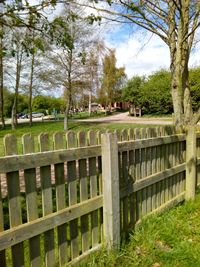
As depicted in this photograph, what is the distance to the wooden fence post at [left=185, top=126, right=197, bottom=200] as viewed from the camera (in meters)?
5.34

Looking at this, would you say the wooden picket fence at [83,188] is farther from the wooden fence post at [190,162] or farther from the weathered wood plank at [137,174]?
the wooden fence post at [190,162]

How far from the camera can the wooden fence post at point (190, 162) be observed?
17.5 ft

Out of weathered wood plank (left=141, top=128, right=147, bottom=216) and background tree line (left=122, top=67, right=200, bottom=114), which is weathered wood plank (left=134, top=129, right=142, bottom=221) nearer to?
weathered wood plank (left=141, top=128, right=147, bottom=216)

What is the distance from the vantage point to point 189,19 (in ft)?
18.3

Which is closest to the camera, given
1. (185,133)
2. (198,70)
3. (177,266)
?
(177,266)

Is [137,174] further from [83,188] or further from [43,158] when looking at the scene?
[43,158]

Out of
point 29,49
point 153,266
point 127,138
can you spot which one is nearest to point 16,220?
point 153,266

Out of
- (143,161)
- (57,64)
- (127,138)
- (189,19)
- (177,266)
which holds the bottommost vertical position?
(177,266)

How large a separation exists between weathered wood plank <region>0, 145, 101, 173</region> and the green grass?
1090mm

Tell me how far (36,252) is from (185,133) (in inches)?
137

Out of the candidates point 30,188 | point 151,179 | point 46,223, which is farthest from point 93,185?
point 151,179

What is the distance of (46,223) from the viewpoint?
2.73m

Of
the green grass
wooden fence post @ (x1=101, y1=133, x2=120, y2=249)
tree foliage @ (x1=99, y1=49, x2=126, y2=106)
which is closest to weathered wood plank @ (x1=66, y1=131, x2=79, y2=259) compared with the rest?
the green grass

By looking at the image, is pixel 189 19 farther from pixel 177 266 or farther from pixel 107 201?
pixel 177 266
